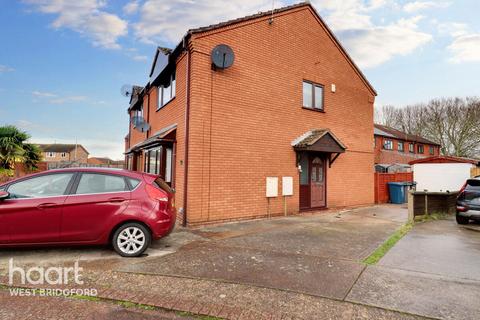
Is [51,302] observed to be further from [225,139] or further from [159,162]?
[159,162]

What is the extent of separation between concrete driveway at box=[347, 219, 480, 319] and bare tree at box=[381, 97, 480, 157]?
33.2 m

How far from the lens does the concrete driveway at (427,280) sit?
11.3 ft

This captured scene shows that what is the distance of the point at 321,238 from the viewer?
6754mm

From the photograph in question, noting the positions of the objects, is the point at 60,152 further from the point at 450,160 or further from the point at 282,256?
the point at 282,256

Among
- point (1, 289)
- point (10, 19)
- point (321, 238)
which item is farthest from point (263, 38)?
point (1, 289)

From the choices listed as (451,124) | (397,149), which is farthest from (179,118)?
(451,124)

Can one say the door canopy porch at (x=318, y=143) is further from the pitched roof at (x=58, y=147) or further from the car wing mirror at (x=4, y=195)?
the pitched roof at (x=58, y=147)

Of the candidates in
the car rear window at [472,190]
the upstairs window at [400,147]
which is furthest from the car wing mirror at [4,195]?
the upstairs window at [400,147]

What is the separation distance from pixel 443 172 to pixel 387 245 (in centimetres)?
1546

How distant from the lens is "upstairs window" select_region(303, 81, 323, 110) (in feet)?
36.3

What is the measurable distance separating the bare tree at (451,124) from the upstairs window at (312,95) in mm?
30800

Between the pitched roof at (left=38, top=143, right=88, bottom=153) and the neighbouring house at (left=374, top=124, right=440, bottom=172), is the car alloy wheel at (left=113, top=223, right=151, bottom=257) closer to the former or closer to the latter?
the neighbouring house at (left=374, top=124, right=440, bottom=172)

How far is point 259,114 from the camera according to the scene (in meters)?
9.43

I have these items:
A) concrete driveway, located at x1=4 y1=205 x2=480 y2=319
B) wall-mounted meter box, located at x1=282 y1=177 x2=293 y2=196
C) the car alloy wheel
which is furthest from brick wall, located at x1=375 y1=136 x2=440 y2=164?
the car alloy wheel
